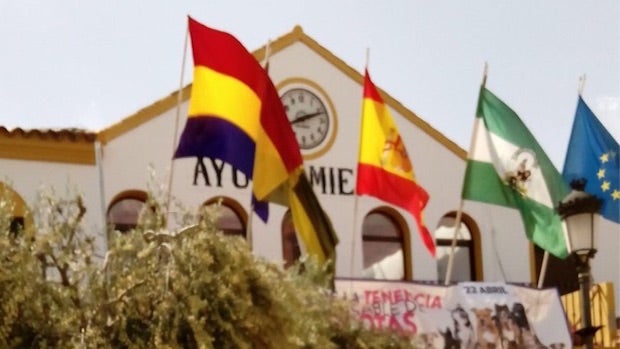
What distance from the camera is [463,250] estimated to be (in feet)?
60.6

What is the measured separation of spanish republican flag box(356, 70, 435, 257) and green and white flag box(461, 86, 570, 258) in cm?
75

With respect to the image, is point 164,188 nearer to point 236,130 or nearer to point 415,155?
point 236,130

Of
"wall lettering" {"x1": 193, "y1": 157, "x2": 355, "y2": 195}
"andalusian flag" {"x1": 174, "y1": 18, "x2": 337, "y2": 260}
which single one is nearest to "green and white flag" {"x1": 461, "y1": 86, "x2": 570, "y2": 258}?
"wall lettering" {"x1": 193, "y1": 157, "x2": 355, "y2": 195}

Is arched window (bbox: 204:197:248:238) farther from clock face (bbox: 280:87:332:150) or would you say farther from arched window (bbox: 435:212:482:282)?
arched window (bbox: 435:212:482:282)

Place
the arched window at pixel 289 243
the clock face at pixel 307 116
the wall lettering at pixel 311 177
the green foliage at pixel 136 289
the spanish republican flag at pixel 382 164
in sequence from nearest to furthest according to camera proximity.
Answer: the green foliage at pixel 136 289, the spanish republican flag at pixel 382 164, the wall lettering at pixel 311 177, the arched window at pixel 289 243, the clock face at pixel 307 116

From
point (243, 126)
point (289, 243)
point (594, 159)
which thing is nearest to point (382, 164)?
point (289, 243)

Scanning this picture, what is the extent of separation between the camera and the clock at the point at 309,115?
55.5 feet

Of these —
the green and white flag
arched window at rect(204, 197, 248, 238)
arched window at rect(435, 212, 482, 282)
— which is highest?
the green and white flag

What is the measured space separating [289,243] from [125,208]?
7.98 ft

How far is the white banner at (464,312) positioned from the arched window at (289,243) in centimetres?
174

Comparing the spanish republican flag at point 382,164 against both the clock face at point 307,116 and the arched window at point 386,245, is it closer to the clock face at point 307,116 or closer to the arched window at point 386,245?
the clock face at point 307,116

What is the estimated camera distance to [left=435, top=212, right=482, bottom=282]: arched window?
59.5 ft

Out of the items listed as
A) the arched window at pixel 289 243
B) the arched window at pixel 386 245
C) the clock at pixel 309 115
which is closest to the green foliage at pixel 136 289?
the arched window at pixel 289 243

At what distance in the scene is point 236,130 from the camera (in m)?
13.6
